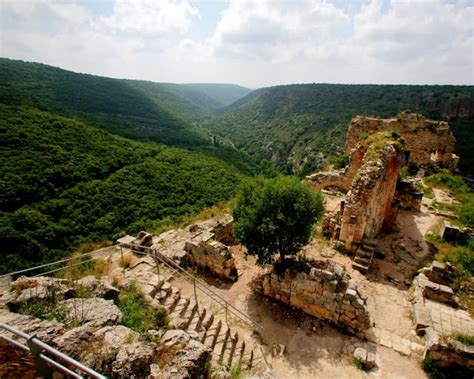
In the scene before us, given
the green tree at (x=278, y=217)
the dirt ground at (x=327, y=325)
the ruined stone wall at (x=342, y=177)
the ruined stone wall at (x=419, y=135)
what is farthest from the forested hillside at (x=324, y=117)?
the green tree at (x=278, y=217)

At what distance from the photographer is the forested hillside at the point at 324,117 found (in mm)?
48562

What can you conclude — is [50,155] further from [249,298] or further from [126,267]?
[249,298]

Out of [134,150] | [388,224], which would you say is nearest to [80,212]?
[134,150]

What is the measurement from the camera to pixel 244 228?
983cm

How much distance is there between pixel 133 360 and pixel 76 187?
2870 cm

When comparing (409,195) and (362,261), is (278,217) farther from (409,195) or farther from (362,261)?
(409,195)

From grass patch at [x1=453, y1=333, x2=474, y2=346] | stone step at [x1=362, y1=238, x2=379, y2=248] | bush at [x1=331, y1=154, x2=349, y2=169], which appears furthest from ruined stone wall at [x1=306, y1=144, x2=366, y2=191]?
grass patch at [x1=453, y1=333, x2=474, y2=346]

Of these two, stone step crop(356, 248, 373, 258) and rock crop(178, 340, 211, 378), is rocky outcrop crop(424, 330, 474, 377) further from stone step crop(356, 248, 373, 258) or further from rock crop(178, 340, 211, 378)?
rock crop(178, 340, 211, 378)

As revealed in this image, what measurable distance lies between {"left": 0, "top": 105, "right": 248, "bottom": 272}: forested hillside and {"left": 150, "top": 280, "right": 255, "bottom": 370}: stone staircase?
17.1m

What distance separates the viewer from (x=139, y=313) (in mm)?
6805

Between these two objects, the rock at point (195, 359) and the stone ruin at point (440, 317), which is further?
the stone ruin at point (440, 317)

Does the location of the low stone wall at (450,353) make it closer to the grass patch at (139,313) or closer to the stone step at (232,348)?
the stone step at (232,348)

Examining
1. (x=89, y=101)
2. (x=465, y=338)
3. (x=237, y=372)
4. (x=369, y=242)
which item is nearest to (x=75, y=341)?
(x=237, y=372)

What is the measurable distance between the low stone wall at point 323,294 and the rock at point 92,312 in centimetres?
571
